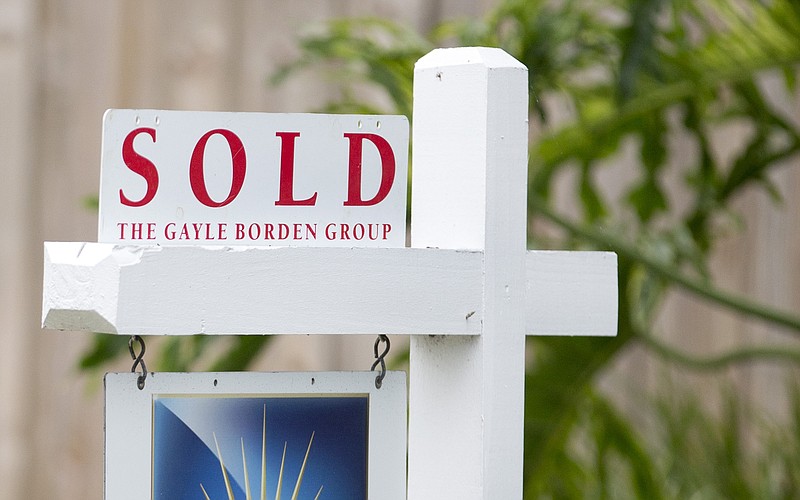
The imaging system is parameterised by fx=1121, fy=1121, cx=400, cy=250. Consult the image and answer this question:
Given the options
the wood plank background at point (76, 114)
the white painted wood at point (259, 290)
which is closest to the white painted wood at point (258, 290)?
the white painted wood at point (259, 290)

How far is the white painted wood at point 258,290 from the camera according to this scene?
53 centimetres

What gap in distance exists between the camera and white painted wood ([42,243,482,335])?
532mm

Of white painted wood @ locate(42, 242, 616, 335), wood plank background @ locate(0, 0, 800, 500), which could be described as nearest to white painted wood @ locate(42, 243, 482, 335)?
white painted wood @ locate(42, 242, 616, 335)

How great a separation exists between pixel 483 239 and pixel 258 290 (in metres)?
0.12

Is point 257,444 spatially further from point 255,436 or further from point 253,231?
point 253,231

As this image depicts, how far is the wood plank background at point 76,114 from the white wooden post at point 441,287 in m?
0.90

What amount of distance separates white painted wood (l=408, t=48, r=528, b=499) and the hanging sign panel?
0.03 meters

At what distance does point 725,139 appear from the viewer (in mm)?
2133

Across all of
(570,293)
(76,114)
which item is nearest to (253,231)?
(570,293)

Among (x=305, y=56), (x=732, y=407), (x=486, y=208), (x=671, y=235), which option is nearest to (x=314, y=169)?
(x=486, y=208)

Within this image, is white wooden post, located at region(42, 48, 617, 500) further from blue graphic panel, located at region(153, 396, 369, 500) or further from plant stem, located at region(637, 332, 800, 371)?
plant stem, located at region(637, 332, 800, 371)

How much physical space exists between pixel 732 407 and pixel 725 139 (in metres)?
0.59

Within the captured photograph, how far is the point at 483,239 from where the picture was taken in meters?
0.59

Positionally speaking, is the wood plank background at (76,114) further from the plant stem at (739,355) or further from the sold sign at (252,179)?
the sold sign at (252,179)
